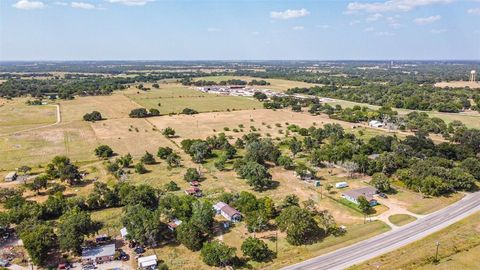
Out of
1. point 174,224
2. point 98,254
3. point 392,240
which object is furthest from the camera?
point 174,224

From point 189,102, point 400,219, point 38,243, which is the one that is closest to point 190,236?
point 38,243

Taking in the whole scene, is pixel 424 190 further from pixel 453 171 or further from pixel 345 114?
pixel 345 114

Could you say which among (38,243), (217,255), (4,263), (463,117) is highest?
(463,117)

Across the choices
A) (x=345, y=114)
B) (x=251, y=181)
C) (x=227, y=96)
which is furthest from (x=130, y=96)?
(x=251, y=181)

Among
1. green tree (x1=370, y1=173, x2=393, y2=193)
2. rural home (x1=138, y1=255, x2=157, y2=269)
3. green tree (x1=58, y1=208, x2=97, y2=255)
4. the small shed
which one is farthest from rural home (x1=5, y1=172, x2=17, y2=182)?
green tree (x1=370, y1=173, x2=393, y2=193)

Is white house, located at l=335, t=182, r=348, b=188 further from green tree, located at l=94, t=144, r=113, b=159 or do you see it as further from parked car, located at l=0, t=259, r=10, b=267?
parked car, located at l=0, t=259, r=10, b=267

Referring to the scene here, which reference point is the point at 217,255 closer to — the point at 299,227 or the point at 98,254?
the point at 299,227
